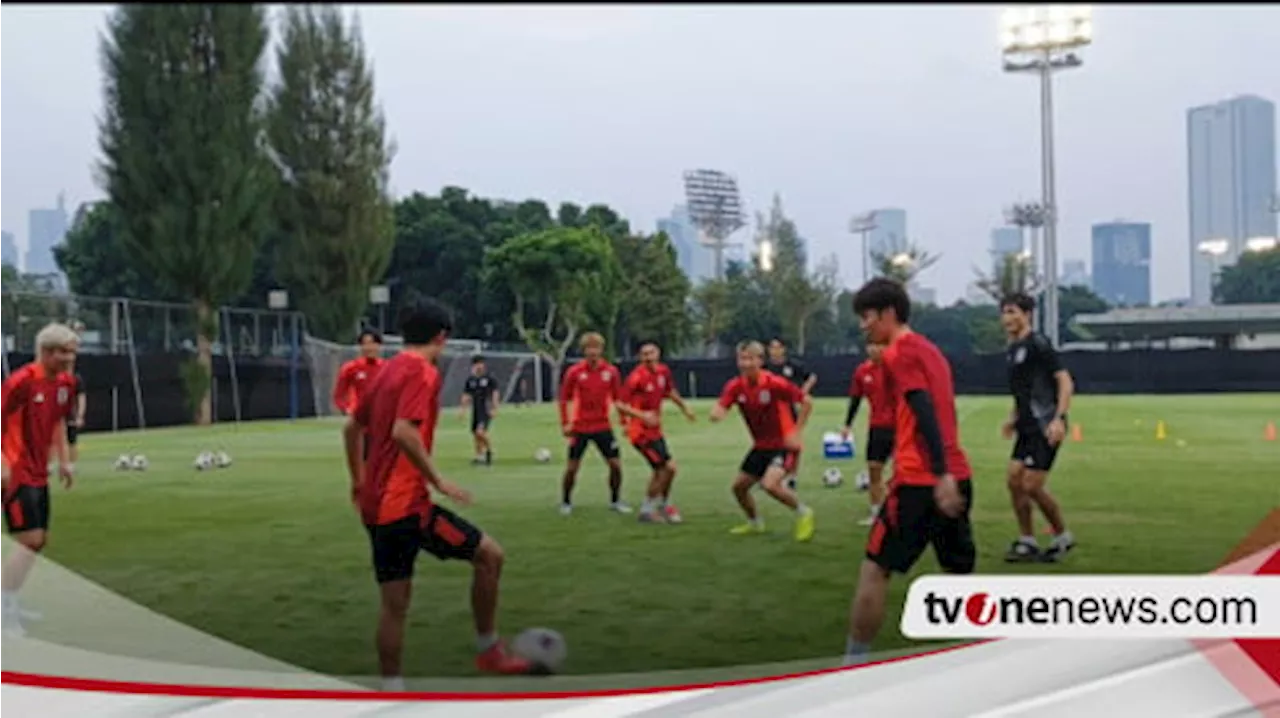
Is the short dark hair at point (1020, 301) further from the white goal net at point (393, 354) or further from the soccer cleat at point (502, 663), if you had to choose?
the soccer cleat at point (502, 663)

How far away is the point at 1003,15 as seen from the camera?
1.75 m

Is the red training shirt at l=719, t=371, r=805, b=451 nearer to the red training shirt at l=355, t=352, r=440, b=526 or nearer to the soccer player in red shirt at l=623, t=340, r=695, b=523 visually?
the soccer player in red shirt at l=623, t=340, r=695, b=523

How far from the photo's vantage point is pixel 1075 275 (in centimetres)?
192

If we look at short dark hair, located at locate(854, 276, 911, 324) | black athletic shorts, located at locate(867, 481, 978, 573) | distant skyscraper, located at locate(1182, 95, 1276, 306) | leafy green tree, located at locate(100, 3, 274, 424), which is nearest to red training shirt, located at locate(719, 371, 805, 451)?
short dark hair, located at locate(854, 276, 911, 324)

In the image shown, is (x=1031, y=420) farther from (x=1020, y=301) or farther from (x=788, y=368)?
(x=788, y=368)

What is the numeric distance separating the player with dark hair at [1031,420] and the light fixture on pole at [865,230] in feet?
0.85

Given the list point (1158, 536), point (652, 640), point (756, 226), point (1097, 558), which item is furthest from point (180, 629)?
point (1158, 536)

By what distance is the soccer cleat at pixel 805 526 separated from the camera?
2.39 metres

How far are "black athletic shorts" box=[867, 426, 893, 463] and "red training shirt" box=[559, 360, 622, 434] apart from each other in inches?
20.1

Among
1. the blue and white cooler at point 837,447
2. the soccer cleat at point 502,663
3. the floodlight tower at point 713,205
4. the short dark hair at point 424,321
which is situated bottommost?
the soccer cleat at point 502,663

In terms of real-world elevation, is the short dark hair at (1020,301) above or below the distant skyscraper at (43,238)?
below

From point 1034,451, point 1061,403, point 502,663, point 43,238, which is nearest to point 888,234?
point 1061,403

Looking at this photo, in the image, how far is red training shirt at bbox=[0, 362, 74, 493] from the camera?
1945 mm

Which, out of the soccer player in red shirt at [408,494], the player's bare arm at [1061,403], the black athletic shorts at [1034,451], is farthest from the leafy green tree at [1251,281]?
the soccer player in red shirt at [408,494]
